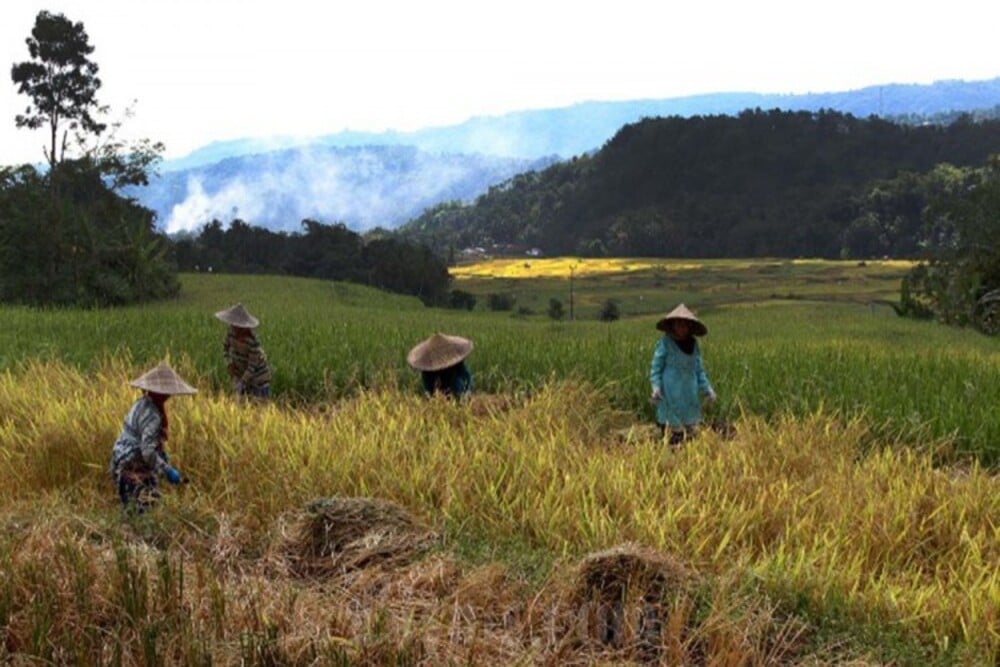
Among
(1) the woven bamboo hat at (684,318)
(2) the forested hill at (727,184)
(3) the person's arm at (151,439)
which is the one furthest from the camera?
(2) the forested hill at (727,184)

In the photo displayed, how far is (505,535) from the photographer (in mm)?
4941

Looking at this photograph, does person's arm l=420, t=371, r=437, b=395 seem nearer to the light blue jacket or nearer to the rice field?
the rice field

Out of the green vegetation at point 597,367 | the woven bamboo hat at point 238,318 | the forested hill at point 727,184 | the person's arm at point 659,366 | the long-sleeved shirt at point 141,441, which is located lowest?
the forested hill at point 727,184

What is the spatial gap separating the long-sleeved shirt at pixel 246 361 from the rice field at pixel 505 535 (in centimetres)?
48

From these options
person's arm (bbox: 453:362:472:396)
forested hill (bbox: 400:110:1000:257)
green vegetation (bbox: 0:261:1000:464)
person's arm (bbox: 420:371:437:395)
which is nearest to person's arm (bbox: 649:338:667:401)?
green vegetation (bbox: 0:261:1000:464)

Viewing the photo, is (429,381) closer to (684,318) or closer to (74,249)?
(684,318)

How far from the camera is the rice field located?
3629mm

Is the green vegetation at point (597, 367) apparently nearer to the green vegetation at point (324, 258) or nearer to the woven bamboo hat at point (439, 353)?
the woven bamboo hat at point (439, 353)

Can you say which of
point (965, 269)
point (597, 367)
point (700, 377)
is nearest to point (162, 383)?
point (700, 377)

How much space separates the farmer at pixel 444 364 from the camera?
8.22 meters

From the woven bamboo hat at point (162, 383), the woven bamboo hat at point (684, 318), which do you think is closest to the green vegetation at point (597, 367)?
the woven bamboo hat at point (684, 318)

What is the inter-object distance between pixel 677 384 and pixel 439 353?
7.24 ft

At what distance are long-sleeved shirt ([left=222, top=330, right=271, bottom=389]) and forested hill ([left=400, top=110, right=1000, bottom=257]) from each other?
111 metres

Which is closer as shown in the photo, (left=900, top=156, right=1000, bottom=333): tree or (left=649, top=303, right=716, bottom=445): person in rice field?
(left=649, top=303, right=716, bottom=445): person in rice field
